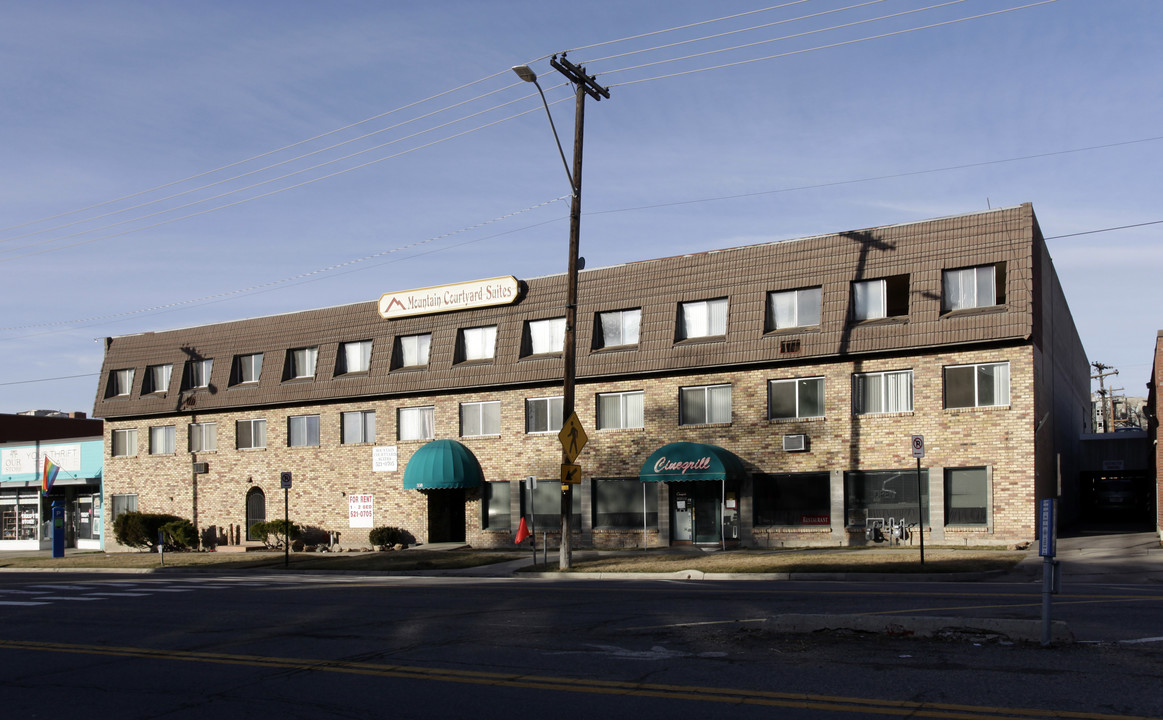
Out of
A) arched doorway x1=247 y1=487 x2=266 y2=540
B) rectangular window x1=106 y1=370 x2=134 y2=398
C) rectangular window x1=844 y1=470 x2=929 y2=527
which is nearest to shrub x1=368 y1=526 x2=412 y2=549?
arched doorway x1=247 y1=487 x2=266 y2=540

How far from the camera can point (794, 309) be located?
100ft

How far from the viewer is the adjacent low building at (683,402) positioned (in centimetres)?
2762

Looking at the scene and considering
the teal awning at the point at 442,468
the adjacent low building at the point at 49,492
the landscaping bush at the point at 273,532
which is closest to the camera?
the teal awning at the point at 442,468

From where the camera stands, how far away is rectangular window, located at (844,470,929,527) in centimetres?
2814

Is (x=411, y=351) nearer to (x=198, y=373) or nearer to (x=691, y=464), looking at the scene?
(x=198, y=373)

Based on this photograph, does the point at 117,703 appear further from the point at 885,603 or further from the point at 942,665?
the point at 885,603

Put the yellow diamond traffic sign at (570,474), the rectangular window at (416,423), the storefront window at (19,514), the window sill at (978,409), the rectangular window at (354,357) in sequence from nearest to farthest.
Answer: the yellow diamond traffic sign at (570,474) → the window sill at (978,409) → the rectangular window at (416,423) → the rectangular window at (354,357) → the storefront window at (19,514)

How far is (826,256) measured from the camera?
2998 centimetres

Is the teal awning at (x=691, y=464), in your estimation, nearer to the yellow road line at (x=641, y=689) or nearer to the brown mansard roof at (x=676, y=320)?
the brown mansard roof at (x=676, y=320)

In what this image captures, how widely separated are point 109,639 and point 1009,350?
2300 cm

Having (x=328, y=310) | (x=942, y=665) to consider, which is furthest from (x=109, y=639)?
(x=328, y=310)

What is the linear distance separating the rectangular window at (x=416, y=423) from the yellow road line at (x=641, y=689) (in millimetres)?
24934

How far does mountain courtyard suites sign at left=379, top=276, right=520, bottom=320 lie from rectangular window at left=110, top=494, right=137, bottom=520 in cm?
1740

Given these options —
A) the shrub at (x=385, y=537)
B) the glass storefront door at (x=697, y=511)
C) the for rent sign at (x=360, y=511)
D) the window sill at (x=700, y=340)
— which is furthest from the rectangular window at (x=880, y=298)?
the for rent sign at (x=360, y=511)
